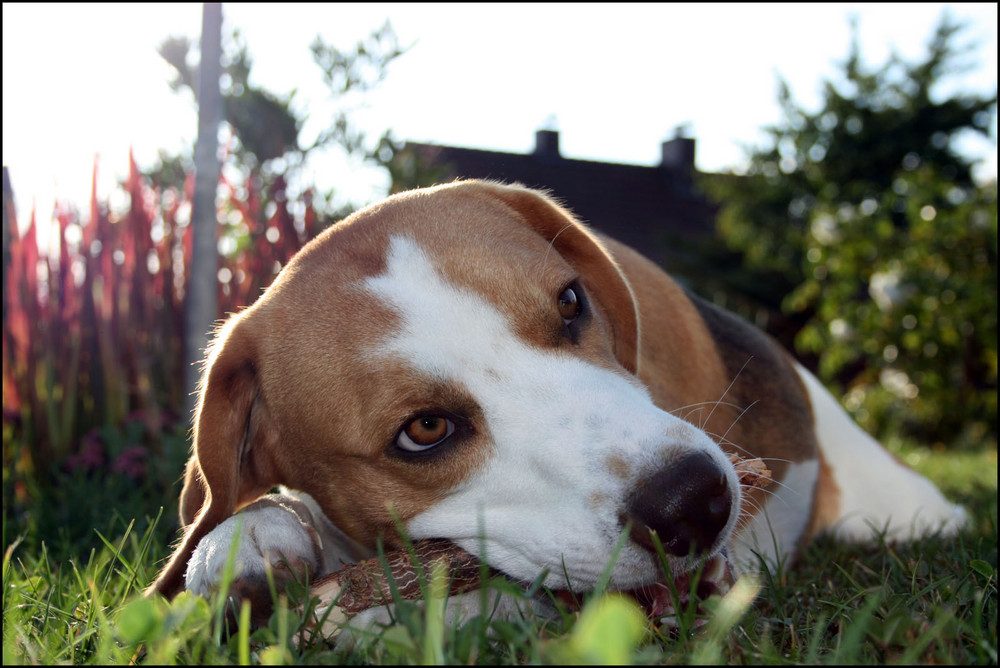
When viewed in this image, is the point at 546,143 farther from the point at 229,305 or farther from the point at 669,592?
the point at 669,592

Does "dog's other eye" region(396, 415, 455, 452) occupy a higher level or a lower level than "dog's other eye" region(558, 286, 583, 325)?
lower

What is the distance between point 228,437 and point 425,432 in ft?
2.28

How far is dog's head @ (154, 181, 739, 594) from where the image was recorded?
195 cm

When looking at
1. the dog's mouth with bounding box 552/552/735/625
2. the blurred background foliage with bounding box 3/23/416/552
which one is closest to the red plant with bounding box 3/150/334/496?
the blurred background foliage with bounding box 3/23/416/552

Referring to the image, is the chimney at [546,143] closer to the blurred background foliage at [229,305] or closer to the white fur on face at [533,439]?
the blurred background foliage at [229,305]

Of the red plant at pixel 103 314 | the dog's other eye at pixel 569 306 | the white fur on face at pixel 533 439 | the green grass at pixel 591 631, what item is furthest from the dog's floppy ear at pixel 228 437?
the red plant at pixel 103 314

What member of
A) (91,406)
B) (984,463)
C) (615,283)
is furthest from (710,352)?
(984,463)

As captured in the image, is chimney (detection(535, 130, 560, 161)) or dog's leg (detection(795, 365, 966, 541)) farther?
chimney (detection(535, 130, 560, 161))

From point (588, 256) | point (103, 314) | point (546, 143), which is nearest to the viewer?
point (588, 256)

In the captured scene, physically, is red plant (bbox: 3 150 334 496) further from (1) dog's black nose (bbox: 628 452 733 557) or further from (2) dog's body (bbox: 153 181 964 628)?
(1) dog's black nose (bbox: 628 452 733 557)

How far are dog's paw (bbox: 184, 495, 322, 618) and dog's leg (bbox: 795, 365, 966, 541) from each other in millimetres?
2335

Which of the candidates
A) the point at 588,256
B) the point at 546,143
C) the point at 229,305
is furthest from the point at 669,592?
the point at 546,143

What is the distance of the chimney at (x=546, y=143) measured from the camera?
2883cm

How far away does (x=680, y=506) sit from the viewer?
1.85 m
